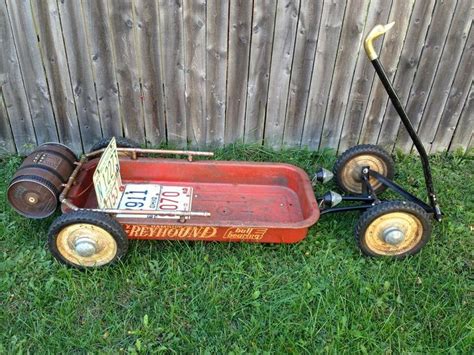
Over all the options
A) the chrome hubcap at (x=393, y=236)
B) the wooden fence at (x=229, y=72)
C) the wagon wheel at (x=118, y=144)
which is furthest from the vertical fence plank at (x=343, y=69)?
the wagon wheel at (x=118, y=144)

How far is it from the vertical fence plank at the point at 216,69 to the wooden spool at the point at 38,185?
1.38 metres

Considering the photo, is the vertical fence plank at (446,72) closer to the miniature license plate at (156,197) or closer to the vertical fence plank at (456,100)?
the vertical fence plank at (456,100)

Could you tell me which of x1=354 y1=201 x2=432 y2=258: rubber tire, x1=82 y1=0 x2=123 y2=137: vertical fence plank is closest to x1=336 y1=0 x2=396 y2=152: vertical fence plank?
x1=354 y1=201 x2=432 y2=258: rubber tire

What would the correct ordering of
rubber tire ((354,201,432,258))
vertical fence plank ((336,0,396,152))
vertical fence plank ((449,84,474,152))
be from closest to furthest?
rubber tire ((354,201,432,258))
vertical fence plank ((336,0,396,152))
vertical fence plank ((449,84,474,152))

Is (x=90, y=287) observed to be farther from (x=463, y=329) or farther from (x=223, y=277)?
(x=463, y=329)

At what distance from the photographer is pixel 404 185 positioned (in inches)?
161

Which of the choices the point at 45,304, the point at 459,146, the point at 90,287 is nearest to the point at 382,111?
the point at 459,146

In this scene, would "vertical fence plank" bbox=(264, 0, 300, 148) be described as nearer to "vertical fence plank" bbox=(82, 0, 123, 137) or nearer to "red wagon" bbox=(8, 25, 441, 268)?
"red wagon" bbox=(8, 25, 441, 268)

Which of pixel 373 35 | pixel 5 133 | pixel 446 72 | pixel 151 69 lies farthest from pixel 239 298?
pixel 446 72

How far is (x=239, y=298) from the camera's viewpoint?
2961 millimetres

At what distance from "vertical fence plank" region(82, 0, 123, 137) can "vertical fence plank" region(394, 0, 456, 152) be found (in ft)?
8.03

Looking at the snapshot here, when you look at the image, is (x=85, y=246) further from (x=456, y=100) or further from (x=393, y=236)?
(x=456, y=100)

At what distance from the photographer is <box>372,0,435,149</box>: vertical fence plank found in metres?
3.70

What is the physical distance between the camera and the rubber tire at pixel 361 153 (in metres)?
3.63
